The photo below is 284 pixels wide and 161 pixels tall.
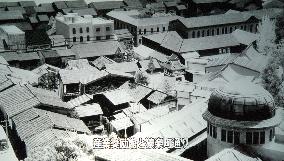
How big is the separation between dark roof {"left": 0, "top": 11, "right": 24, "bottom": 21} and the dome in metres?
49.8

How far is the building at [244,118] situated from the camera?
2094cm

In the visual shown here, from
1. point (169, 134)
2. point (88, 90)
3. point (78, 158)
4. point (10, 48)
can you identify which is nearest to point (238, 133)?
point (169, 134)

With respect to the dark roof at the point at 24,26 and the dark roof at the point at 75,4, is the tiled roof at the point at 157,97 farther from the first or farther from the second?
the dark roof at the point at 75,4

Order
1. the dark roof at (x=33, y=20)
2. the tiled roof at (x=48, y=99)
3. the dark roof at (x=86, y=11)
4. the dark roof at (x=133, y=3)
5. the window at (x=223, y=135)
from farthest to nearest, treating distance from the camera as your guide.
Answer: the dark roof at (x=133, y=3) → the dark roof at (x=86, y=11) → the dark roof at (x=33, y=20) → the tiled roof at (x=48, y=99) → the window at (x=223, y=135)

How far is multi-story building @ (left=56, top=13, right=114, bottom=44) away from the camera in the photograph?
56.7 metres

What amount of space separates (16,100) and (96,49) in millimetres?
21299

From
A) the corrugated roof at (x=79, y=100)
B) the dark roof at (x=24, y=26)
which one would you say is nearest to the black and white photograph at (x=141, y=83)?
the corrugated roof at (x=79, y=100)

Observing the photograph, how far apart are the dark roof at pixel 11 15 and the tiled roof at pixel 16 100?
33759mm

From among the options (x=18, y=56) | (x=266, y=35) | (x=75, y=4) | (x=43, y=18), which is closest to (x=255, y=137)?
(x=18, y=56)

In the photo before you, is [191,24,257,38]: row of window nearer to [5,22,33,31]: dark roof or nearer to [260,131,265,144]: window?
[5,22,33,31]: dark roof

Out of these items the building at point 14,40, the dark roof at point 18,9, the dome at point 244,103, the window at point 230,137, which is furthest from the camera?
the dark roof at point 18,9

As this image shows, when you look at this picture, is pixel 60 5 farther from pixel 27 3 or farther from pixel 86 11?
pixel 27 3

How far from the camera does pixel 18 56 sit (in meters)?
49.0

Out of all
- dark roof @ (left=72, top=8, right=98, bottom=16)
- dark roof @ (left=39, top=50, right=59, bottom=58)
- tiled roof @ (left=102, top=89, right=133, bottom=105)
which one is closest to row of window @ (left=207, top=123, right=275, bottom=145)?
tiled roof @ (left=102, top=89, right=133, bottom=105)
